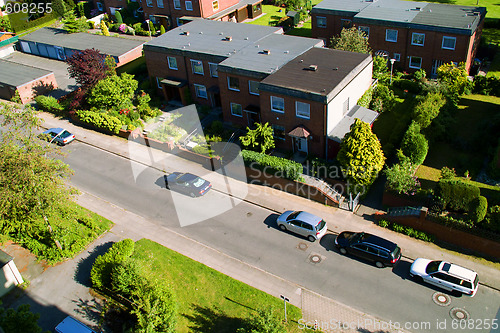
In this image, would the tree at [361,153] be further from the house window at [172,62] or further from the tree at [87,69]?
the tree at [87,69]

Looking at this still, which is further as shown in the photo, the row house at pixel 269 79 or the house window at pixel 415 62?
the house window at pixel 415 62

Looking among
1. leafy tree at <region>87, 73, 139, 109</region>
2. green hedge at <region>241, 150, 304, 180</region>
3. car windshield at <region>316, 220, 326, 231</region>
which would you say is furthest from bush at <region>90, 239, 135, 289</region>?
leafy tree at <region>87, 73, 139, 109</region>

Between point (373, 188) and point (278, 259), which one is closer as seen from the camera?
point (278, 259)

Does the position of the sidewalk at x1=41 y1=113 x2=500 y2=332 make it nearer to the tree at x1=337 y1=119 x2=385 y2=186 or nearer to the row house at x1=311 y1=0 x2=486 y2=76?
the tree at x1=337 y1=119 x2=385 y2=186

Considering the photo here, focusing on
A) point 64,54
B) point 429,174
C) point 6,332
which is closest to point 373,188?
point 429,174

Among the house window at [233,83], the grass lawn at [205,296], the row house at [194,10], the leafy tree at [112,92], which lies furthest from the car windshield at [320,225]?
the row house at [194,10]

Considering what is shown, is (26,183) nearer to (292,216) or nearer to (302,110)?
(292,216)

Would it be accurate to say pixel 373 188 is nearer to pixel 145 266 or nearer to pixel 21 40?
pixel 145 266
